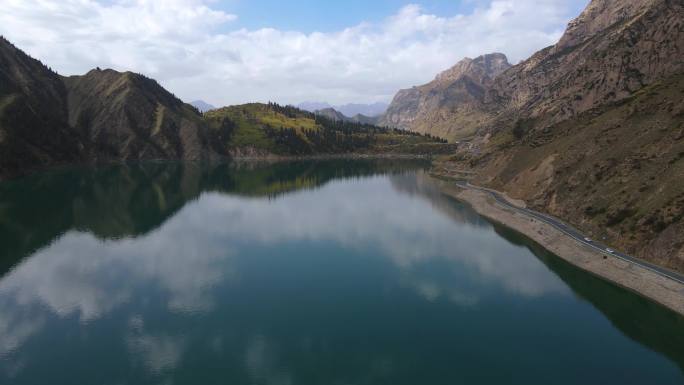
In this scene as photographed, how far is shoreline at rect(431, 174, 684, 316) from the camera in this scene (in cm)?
6431

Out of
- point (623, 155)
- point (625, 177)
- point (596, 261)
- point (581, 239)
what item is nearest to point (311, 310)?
point (596, 261)

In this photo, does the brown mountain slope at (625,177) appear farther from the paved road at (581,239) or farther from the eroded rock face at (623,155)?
the paved road at (581,239)

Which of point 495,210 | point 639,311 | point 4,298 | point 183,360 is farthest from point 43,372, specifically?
point 495,210

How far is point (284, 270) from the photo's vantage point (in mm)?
83250

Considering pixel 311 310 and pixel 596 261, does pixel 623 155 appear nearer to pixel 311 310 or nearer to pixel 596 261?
pixel 596 261

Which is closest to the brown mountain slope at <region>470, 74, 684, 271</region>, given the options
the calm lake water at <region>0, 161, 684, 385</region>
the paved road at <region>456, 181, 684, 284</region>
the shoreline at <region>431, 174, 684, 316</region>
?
the paved road at <region>456, 181, 684, 284</region>

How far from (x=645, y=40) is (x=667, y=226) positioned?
5384 inches

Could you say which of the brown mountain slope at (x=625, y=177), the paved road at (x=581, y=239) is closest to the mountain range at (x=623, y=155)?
the brown mountain slope at (x=625, y=177)

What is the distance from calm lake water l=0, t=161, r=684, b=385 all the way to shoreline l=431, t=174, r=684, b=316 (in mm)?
2171

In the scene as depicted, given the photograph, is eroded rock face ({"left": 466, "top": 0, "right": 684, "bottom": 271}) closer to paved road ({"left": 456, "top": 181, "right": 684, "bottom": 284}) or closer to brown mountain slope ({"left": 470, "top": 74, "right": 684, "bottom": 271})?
brown mountain slope ({"left": 470, "top": 74, "right": 684, "bottom": 271})

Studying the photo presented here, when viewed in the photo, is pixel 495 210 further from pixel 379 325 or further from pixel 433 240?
pixel 379 325

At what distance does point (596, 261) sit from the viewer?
79.6 m

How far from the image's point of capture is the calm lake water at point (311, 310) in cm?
4844

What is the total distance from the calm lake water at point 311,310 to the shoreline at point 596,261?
2171mm
